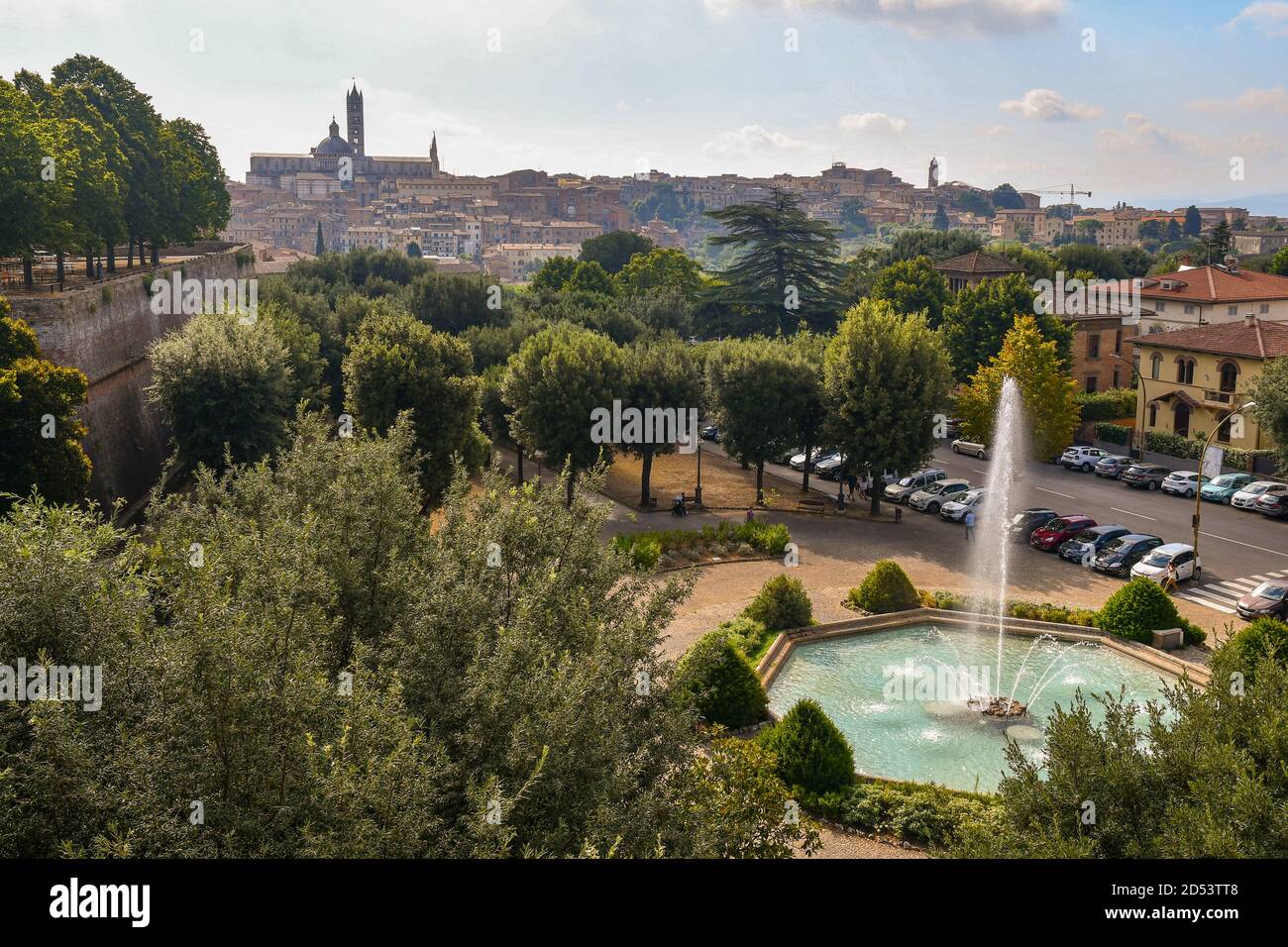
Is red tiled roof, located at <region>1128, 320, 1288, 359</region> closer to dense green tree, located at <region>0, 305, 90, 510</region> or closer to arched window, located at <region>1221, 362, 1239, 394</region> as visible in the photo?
arched window, located at <region>1221, 362, 1239, 394</region>

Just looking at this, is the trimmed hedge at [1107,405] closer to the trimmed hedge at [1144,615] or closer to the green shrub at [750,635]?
the trimmed hedge at [1144,615]

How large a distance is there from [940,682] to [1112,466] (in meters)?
23.9

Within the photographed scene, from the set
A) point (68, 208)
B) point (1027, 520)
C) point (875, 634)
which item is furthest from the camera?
point (68, 208)

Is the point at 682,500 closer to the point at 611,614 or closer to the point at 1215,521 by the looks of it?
the point at 1215,521

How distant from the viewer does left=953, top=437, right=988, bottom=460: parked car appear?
45312mm

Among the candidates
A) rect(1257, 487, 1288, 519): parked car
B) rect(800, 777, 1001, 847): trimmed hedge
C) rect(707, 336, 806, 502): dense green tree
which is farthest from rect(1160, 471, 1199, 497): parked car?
rect(800, 777, 1001, 847): trimmed hedge

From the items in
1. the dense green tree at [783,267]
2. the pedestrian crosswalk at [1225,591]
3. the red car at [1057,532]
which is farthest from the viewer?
the dense green tree at [783,267]

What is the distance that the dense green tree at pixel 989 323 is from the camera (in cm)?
5059

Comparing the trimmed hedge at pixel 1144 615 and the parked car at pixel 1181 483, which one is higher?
the parked car at pixel 1181 483

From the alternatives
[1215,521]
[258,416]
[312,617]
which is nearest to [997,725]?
[312,617]

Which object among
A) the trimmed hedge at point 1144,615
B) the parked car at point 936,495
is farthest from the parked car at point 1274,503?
the trimmed hedge at point 1144,615

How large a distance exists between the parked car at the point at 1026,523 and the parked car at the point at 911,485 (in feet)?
18.3
